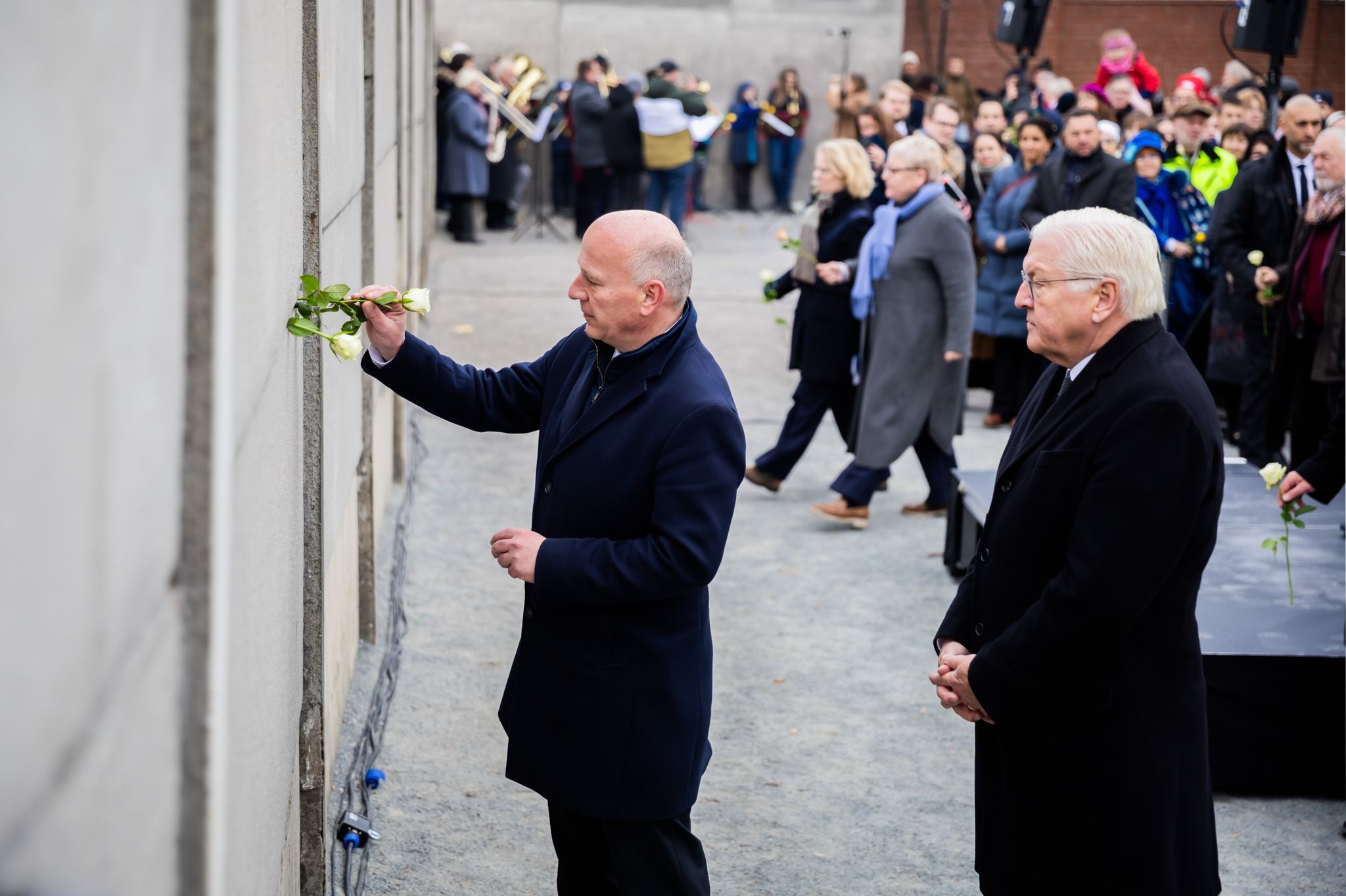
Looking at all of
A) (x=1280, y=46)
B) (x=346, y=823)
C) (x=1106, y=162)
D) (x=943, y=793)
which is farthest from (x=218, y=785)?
(x=1280, y=46)

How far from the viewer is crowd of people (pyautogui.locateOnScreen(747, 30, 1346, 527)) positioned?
7461 millimetres

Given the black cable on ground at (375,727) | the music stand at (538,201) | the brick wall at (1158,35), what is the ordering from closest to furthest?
the black cable on ground at (375,727), the music stand at (538,201), the brick wall at (1158,35)

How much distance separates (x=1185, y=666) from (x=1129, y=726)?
17 centimetres

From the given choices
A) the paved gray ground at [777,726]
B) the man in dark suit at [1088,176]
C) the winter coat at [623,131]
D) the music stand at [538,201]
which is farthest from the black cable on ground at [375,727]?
the music stand at [538,201]

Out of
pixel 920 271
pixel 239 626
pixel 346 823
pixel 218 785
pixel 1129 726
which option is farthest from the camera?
pixel 920 271

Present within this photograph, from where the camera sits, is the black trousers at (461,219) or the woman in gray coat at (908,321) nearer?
the woman in gray coat at (908,321)

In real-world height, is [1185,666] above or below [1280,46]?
below

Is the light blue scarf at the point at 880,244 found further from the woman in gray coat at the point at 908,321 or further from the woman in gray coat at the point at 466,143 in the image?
the woman in gray coat at the point at 466,143

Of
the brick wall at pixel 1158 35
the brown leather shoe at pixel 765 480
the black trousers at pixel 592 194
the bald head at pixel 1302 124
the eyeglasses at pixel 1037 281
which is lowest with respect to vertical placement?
the brown leather shoe at pixel 765 480

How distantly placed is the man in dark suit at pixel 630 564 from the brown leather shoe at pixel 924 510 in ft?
16.6

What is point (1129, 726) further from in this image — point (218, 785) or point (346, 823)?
point (346, 823)

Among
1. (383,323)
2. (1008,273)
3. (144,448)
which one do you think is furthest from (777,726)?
(1008,273)

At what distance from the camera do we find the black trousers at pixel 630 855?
3133 millimetres

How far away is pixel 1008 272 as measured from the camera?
32.9ft
